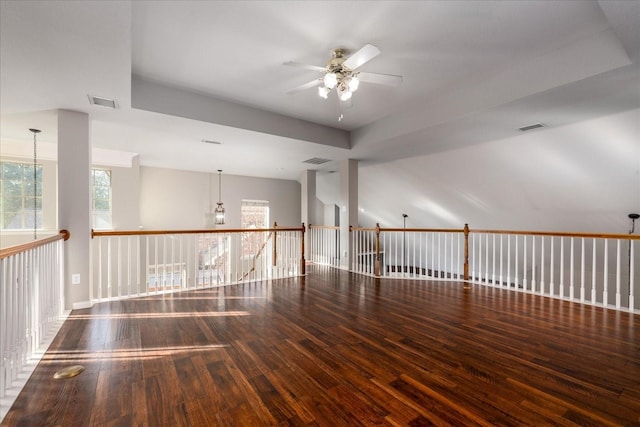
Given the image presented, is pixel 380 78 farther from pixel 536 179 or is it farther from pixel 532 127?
pixel 536 179

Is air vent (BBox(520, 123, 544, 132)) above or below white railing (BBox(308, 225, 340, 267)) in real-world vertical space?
above

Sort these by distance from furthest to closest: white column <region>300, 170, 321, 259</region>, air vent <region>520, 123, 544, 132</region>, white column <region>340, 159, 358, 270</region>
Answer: white column <region>300, 170, 321, 259</region> → white column <region>340, 159, 358, 270</region> → air vent <region>520, 123, 544, 132</region>

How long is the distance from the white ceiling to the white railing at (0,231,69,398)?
1713 millimetres

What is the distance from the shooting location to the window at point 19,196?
546 cm

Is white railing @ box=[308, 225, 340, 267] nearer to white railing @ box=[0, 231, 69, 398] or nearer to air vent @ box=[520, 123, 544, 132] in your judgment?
air vent @ box=[520, 123, 544, 132]

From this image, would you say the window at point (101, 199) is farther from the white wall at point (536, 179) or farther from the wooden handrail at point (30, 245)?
the white wall at point (536, 179)

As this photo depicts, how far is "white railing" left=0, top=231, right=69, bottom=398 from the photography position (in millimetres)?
1988

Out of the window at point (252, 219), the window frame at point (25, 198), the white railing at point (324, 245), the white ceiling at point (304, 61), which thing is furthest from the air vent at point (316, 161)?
the window frame at point (25, 198)

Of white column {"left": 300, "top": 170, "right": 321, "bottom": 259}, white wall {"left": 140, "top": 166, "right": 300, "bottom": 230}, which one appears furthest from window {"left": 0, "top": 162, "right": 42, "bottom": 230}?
white column {"left": 300, "top": 170, "right": 321, "bottom": 259}

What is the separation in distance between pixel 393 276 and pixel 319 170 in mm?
4078

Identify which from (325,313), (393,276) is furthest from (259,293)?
(393,276)

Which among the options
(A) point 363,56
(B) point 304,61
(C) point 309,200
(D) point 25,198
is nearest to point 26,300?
(B) point 304,61

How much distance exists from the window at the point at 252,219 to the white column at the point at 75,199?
5407 mm

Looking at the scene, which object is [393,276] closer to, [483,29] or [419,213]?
[419,213]
